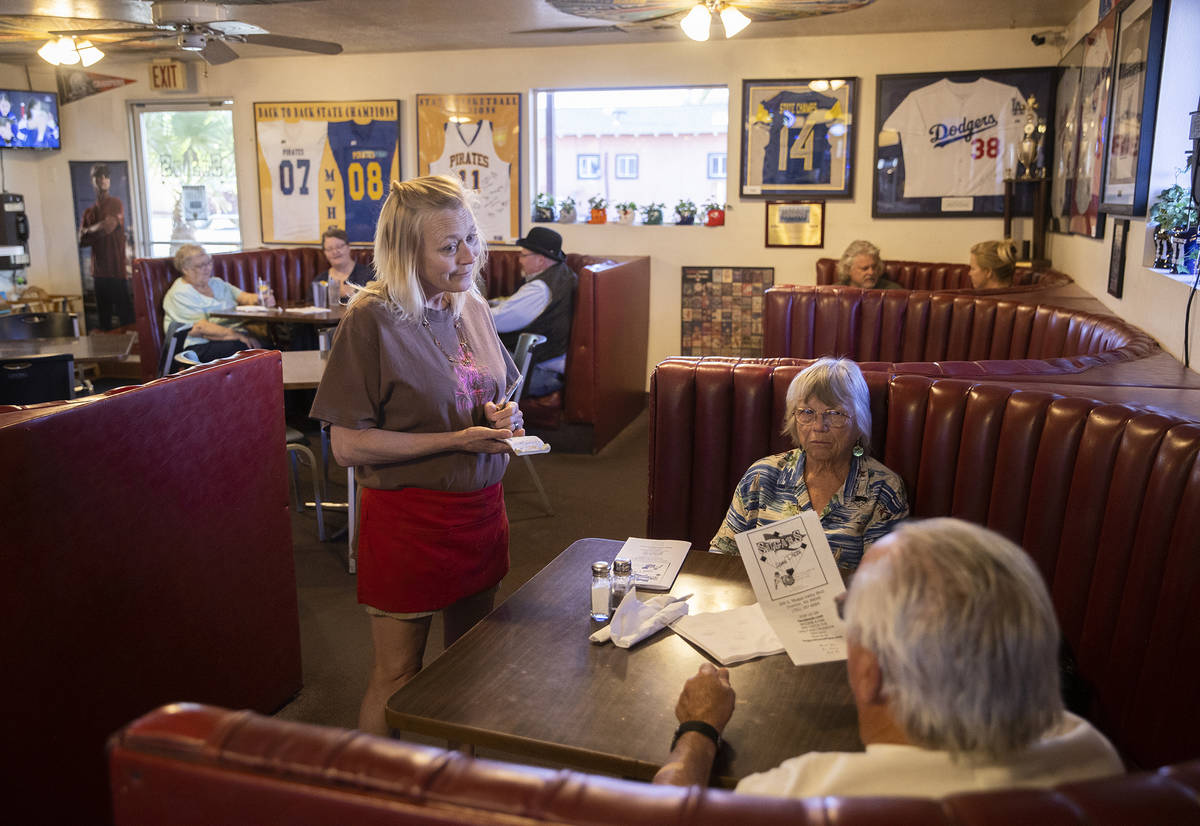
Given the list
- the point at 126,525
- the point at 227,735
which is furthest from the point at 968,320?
the point at 227,735

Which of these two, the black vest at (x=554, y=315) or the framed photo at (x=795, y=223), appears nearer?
the black vest at (x=554, y=315)

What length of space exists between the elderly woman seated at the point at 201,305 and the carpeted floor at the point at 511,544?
0.88 meters

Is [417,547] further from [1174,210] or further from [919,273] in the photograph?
[919,273]

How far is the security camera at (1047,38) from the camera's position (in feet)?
22.4

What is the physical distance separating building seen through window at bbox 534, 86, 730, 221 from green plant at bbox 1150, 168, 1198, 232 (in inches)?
181

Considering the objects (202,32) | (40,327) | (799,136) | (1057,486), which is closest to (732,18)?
(799,136)

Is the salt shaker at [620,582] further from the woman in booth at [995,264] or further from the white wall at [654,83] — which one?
the white wall at [654,83]

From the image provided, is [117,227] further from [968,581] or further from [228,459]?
[968,581]

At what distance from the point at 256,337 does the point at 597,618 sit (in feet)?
18.2

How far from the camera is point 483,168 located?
8.25 m

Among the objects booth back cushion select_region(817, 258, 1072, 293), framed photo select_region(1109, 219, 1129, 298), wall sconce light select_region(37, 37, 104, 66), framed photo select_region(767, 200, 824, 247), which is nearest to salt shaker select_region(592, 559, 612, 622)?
framed photo select_region(1109, 219, 1129, 298)

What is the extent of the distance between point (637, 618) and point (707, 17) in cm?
385

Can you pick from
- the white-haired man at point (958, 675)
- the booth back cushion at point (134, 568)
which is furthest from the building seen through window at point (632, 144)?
the white-haired man at point (958, 675)

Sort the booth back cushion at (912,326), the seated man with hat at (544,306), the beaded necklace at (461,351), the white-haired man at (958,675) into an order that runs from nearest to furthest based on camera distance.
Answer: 1. the white-haired man at (958,675)
2. the beaded necklace at (461,351)
3. the booth back cushion at (912,326)
4. the seated man with hat at (544,306)
